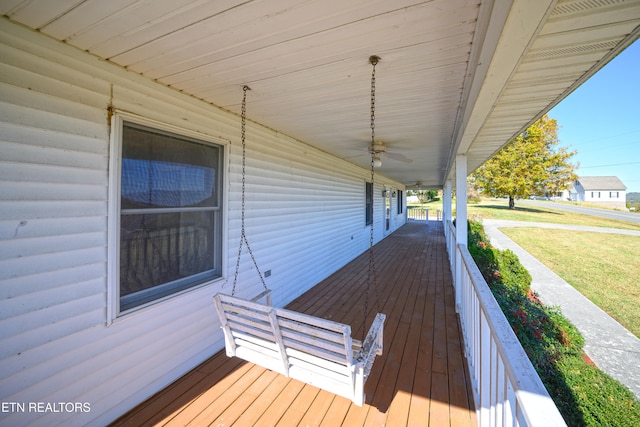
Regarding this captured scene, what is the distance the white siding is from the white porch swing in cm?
70

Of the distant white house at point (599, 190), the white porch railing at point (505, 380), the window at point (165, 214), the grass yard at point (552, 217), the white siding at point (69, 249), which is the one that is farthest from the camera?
the distant white house at point (599, 190)

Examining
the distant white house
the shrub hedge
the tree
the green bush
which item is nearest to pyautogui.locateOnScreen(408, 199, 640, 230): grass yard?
the tree

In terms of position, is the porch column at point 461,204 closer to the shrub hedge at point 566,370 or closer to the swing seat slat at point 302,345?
the shrub hedge at point 566,370

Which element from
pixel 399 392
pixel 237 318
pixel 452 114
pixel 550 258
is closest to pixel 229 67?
pixel 237 318

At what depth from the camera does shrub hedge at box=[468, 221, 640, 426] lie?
2756mm

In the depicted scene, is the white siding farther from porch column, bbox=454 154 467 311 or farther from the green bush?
the green bush

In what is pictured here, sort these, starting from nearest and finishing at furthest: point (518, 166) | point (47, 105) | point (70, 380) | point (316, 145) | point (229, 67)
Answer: point (47, 105), point (70, 380), point (229, 67), point (316, 145), point (518, 166)

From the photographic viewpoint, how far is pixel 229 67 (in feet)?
6.16

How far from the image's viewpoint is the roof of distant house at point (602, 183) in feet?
153

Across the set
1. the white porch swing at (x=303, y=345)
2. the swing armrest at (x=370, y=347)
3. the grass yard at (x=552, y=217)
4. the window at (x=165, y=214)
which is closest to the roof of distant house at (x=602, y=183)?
the grass yard at (x=552, y=217)

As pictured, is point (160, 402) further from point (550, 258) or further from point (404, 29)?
point (550, 258)

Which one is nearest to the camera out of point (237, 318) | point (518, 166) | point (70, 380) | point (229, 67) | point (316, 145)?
point (70, 380)

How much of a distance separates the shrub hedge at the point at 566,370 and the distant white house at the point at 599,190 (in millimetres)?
59780

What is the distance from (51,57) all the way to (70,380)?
6.85 feet
